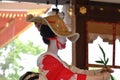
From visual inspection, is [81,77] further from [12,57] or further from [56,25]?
[12,57]

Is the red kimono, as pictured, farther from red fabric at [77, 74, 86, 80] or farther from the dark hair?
the dark hair

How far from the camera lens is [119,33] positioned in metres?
4.97

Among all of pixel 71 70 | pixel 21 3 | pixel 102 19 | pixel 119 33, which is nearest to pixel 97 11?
pixel 102 19

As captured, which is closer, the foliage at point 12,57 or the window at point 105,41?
the window at point 105,41

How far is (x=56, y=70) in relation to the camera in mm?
2336

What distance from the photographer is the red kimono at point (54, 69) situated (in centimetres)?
232

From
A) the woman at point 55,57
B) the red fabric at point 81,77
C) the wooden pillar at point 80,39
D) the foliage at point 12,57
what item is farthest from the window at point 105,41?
the red fabric at point 81,77

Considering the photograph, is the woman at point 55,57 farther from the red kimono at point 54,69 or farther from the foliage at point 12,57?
the foliage at point 12,57

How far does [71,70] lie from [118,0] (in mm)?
2799

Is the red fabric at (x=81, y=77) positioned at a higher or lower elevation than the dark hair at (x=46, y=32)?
lower

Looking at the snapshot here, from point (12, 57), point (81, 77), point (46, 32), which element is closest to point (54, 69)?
point (81, 77)

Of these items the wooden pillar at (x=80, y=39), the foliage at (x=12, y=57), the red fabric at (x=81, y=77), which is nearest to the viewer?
the red fabric at (x=81, y=77)

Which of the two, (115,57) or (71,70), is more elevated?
(71,70)

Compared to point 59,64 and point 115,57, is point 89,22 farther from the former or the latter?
point 59,64
